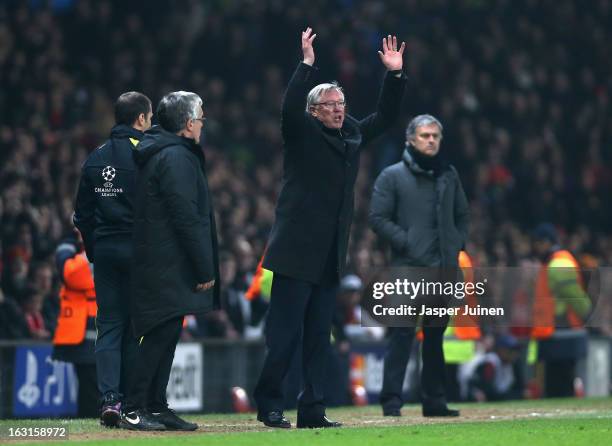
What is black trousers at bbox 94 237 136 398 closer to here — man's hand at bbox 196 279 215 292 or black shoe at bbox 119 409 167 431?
black shoe at bbox 119 409 167 431

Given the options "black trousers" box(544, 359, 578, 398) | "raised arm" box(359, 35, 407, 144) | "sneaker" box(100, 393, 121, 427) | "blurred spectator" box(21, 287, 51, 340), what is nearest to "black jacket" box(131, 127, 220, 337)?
"sneaker" box(100, 393, 121, 427)

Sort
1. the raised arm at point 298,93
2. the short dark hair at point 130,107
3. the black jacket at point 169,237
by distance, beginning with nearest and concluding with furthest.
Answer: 1. the black jacket at point 169,237
2. the raised arm at point 298,93
3. the short dark hair at point 130,107

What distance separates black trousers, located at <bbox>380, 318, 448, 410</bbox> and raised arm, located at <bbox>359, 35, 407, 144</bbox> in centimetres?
188

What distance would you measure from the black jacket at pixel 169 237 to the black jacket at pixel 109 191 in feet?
1.54

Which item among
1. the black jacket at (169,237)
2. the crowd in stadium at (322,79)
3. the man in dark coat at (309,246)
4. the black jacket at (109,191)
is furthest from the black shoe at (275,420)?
the crowd in stadium at (322,79)

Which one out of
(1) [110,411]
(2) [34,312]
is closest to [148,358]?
(1) [110,411]

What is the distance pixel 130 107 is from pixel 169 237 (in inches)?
45.7

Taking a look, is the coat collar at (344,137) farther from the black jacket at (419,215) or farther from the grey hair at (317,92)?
the black jacket at (419,215)

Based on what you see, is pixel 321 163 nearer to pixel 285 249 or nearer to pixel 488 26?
pixel 285 249

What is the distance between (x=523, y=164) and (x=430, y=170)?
13.2m

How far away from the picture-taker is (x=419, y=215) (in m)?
11.7

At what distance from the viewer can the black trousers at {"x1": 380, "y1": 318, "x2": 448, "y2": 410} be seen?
38.4 feet

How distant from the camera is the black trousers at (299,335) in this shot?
32.5ft
